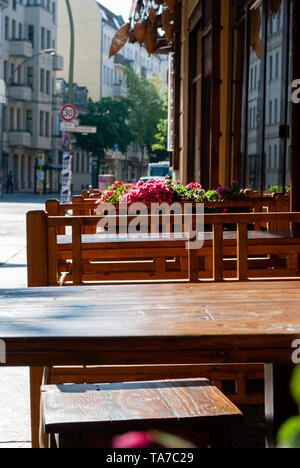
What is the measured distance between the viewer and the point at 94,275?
5.82 meters

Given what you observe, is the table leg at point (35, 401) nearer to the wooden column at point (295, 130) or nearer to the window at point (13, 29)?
the wooden column at point (295, 130)

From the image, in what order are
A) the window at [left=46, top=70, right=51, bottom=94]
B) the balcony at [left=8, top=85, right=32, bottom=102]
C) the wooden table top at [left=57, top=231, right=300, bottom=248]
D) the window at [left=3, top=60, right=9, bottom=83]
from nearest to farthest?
the wooden table top at [left=57, top=231, right=300, bottom=248] → the balcony at [left=8, top=85, right=32, bottom=102] → the window at [left=3, top=60, right=9, bottom=83] → the window at [left=46, top=70, right=51, bottom=94]

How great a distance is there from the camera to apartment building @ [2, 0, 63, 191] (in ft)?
239

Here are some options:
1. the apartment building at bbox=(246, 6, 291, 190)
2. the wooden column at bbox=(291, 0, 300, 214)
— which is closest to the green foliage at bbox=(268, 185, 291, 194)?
the apartment building at bbox=(246, 6, 291, 190)

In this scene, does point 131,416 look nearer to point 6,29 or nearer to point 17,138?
point 17,138

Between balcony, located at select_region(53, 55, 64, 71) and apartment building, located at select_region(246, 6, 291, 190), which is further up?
balcony, located at select_region(53, 55, 64, 71)

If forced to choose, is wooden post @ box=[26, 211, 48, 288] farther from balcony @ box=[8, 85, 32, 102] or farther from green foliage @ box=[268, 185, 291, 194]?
balcony @ box=[8, 85, 32, 102]

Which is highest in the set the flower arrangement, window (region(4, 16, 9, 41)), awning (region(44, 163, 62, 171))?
window (region(4, 16, 9, 41))

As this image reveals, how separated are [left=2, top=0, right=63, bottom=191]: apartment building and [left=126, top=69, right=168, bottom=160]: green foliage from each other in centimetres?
963

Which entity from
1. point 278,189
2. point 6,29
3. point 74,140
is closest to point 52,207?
point 278,189

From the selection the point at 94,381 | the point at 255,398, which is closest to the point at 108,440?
the point at 94,381

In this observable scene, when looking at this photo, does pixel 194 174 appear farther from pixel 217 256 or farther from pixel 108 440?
pixel 108 440

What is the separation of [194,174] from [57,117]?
6616 centimetres

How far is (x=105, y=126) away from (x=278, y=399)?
7907 centimetres
